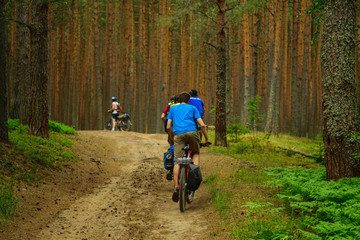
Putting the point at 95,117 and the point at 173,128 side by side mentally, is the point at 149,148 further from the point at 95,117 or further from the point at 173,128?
the point at 95,117

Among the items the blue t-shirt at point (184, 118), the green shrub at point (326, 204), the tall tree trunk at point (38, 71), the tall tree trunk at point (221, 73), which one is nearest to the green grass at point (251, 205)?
the green shrub at point (326, 204)

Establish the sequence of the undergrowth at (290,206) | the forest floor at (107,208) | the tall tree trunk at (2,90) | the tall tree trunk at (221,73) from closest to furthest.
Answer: the undergrowth at (290,206) < the forest floor at (107,208) < the tall tree trunk at (2,90) < the tall tree trunk at (221,73)

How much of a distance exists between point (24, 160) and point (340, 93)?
300 inches

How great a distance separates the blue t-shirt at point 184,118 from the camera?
6820 mm

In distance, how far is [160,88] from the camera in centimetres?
3016

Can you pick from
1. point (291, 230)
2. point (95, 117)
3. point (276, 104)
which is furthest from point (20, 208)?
point (95, 117)

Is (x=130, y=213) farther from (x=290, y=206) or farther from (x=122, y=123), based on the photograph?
(x=122, y=123)

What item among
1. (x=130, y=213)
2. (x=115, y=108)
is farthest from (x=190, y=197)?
(x=115, y=108)

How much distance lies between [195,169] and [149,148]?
9.68 metres

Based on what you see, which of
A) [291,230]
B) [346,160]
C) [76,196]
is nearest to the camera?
[291,230]

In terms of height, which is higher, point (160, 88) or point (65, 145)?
point (160, 88)

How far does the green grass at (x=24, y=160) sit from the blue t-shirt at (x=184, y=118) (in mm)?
3392

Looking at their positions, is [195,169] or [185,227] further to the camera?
[195,169]

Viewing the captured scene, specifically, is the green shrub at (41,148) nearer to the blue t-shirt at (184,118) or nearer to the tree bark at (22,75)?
the tree bark at (22,75)
